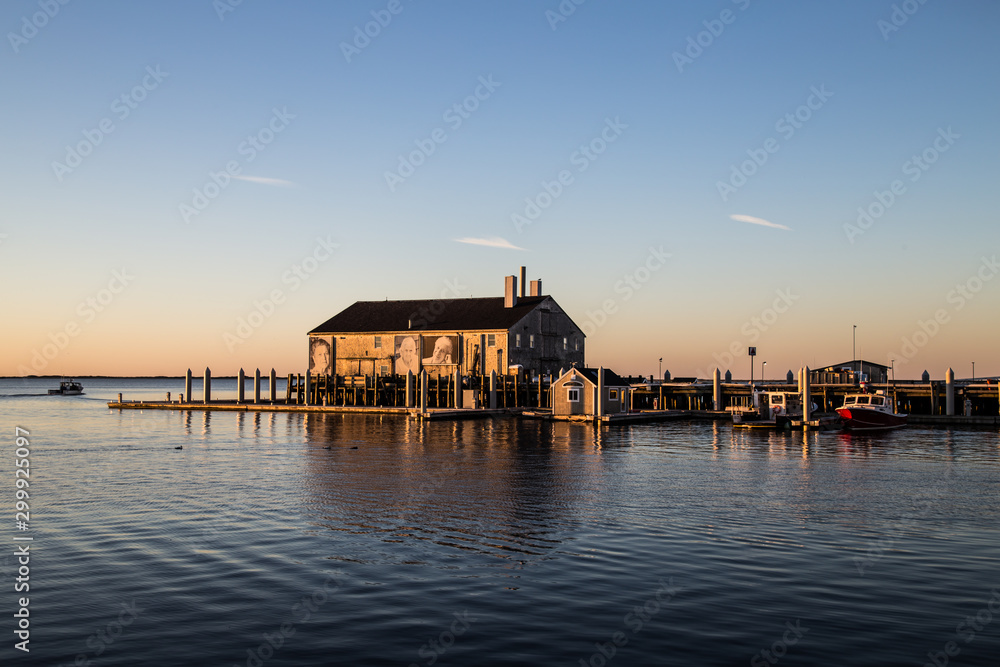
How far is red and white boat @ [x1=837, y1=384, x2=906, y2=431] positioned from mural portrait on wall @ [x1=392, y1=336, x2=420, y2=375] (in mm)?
34334

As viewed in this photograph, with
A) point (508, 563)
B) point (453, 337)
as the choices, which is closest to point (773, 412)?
point (453, 337)

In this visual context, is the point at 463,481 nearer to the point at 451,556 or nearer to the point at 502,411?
the point at 451,556

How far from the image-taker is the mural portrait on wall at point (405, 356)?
71.5 metres

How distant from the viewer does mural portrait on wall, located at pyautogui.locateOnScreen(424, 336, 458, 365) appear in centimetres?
6969

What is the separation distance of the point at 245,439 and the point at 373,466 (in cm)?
1576

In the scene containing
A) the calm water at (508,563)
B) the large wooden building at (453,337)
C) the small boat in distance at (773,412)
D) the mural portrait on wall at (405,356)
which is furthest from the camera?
the mural portrait on wall at (405,356)

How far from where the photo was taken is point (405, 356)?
71938 mm

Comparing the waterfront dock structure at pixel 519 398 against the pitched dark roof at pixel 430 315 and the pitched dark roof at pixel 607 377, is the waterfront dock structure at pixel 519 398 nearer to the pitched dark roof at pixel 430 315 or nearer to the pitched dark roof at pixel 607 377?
the pitched dark roof at pixel 607 377

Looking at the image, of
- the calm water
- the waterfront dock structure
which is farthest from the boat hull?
Result: the calm water

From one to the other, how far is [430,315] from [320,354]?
1102cm

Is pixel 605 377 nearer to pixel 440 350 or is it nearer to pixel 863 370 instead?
pixel 440 350

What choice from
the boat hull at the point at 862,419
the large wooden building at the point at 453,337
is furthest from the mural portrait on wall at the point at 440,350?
the boat hull at the point at 862,419

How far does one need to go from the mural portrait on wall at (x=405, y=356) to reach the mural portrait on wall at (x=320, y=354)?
281 inches

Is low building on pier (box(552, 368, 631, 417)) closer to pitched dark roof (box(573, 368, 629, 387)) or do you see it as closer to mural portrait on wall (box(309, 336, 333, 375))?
pitched dark roof (box(573, 368, 629, 387))
